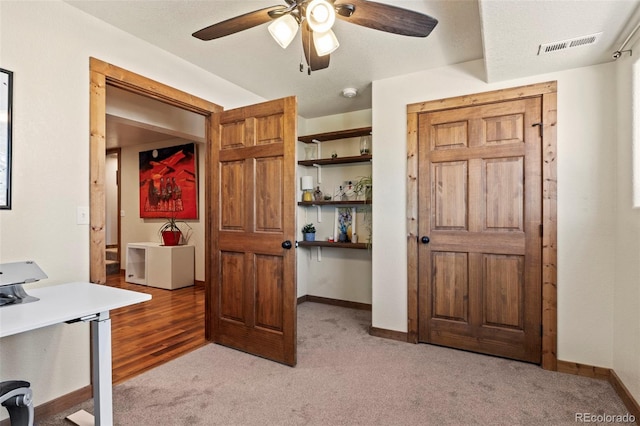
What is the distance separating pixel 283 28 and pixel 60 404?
249cm

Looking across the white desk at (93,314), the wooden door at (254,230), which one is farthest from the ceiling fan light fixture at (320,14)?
the white desk at (93,314)

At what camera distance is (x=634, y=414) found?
6.36 feet

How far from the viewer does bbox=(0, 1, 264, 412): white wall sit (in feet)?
6.12

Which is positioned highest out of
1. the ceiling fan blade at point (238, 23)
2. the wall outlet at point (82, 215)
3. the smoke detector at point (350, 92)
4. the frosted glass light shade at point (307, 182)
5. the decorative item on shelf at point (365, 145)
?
the smoke detector at point (350, 92)

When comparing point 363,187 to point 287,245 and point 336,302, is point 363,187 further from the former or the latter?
point 287,245

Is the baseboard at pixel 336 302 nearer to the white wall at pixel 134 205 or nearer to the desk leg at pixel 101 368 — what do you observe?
the white wall at pixel 134 205

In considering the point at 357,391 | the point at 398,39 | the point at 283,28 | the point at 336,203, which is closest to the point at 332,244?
the point at 336,203

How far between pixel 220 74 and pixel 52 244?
6.40 ft

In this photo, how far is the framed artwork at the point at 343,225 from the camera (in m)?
4.21

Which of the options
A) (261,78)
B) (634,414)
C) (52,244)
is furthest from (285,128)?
(634,414)

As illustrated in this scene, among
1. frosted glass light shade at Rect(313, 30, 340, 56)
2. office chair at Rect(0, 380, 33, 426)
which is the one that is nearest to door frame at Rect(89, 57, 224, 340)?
office chair at Rect(0, 380, 33, 426)

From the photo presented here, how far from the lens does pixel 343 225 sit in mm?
4270

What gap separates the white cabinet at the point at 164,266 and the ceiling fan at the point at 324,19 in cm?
398

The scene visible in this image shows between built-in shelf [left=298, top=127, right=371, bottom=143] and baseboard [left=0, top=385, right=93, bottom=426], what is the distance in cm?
321
